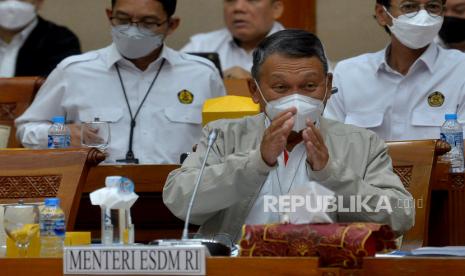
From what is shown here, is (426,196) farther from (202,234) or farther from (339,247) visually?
→ (339,247)

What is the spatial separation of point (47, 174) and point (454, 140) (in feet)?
5.40

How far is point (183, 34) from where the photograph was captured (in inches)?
279

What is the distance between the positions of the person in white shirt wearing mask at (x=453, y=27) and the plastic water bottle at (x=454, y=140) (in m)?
1.13

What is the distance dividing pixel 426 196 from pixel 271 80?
0.70m

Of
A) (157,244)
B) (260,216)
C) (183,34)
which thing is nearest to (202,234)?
(260,216)

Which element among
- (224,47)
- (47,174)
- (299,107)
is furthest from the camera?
(224,47)

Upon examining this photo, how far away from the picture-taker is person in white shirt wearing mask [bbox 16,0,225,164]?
5324mm

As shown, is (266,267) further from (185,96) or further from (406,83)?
(185,96)

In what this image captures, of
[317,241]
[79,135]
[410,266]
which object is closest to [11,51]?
[79,135]

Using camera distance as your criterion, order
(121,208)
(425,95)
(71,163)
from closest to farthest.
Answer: (121,208) → (71,163) → (425,95)

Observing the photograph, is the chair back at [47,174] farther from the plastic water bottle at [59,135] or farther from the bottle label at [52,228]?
the plastic water bottle at [59,135]

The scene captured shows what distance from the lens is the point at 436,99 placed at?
515cm

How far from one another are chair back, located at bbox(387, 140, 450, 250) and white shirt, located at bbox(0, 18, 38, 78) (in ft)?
9.18

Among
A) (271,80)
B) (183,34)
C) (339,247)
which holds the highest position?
(183,34)
